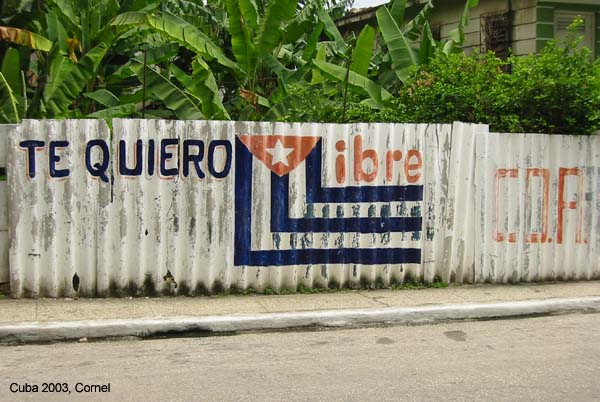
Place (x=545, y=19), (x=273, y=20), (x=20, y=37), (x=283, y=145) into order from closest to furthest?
(x=283, y=145), (x=20, y=37), (x=273, y=20), (x=545, y=19)

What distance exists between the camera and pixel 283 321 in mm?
6551

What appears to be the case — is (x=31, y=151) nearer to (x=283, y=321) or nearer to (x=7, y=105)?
(x=7, y=105)

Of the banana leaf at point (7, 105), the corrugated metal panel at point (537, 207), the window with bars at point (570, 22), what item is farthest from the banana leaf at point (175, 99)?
the window with bars at point (570, 22)

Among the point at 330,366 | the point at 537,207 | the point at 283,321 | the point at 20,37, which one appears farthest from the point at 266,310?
the point at 20,37

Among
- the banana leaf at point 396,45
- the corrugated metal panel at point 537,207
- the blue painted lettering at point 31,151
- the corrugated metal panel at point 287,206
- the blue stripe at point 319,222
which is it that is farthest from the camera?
the banana leaf at point 396,45

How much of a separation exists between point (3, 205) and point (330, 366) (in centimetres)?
389

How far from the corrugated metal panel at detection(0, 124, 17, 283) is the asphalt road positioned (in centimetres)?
144

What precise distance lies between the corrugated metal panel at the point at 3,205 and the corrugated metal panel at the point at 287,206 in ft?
0.34

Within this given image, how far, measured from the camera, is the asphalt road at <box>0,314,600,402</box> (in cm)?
473

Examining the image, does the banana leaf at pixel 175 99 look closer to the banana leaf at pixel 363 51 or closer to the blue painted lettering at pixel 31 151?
the banana leaf at pixel 363 51

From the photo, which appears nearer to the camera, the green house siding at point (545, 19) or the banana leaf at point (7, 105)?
the banana leaf at point (7, 105)

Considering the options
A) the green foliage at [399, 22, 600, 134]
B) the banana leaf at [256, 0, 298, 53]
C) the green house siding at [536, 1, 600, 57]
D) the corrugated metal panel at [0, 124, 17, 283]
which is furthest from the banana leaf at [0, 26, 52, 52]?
the green house siding at [536, 1, 600, 57]

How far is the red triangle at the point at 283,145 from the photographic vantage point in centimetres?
750

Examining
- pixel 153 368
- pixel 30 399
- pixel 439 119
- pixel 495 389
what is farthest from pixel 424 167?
pixel 30 399
